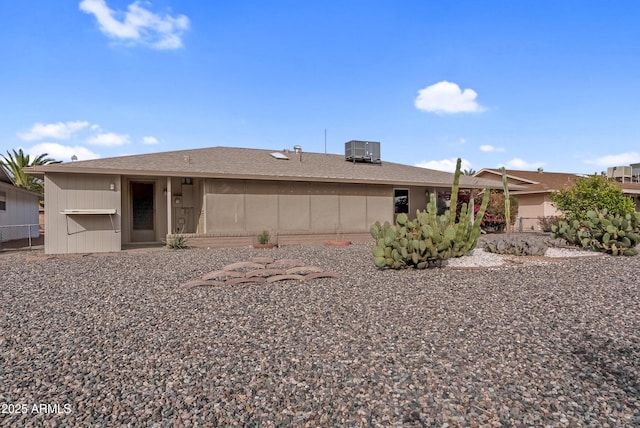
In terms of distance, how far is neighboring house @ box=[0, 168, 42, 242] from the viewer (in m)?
16.8

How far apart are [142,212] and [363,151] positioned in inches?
416

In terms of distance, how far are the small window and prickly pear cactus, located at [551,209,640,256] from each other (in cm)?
684

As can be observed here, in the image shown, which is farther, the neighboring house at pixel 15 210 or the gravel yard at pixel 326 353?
the neighboring house at pixel 15 210

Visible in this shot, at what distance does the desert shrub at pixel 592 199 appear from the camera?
46.2 feet

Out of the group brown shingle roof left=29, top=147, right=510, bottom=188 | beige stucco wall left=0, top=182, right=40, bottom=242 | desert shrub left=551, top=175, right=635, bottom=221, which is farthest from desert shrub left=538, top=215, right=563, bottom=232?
beige stucco wall left=0, top=182, right=40, bottom=242

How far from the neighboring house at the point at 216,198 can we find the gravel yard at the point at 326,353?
5.69 m

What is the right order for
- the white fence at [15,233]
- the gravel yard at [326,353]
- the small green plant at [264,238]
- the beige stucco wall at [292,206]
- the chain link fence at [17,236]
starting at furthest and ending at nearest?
the chain link fence at [17,236]
the white fence at [15,233]
the beige stucco wall at [292,206]
the small green plant at [264,238]
the gravel yard at [326,353]

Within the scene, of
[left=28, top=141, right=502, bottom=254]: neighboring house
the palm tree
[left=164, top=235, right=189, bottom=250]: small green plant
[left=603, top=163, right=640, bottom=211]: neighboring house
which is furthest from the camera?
the palm tree

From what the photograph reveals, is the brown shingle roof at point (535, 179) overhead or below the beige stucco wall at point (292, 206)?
overhead

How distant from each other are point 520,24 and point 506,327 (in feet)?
38.5

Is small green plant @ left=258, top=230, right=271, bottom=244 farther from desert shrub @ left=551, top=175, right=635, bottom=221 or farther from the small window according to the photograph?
desert shrub @ left=551, top=175, right=635, bottom=221

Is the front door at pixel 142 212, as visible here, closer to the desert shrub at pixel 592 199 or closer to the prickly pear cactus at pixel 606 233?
the prickly pear cactus at pixel 606 233

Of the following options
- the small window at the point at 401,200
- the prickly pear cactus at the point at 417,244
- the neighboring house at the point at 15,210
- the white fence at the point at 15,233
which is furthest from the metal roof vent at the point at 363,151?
the white fence at the point at 15,233

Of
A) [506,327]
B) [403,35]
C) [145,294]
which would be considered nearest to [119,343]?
[145,294]
